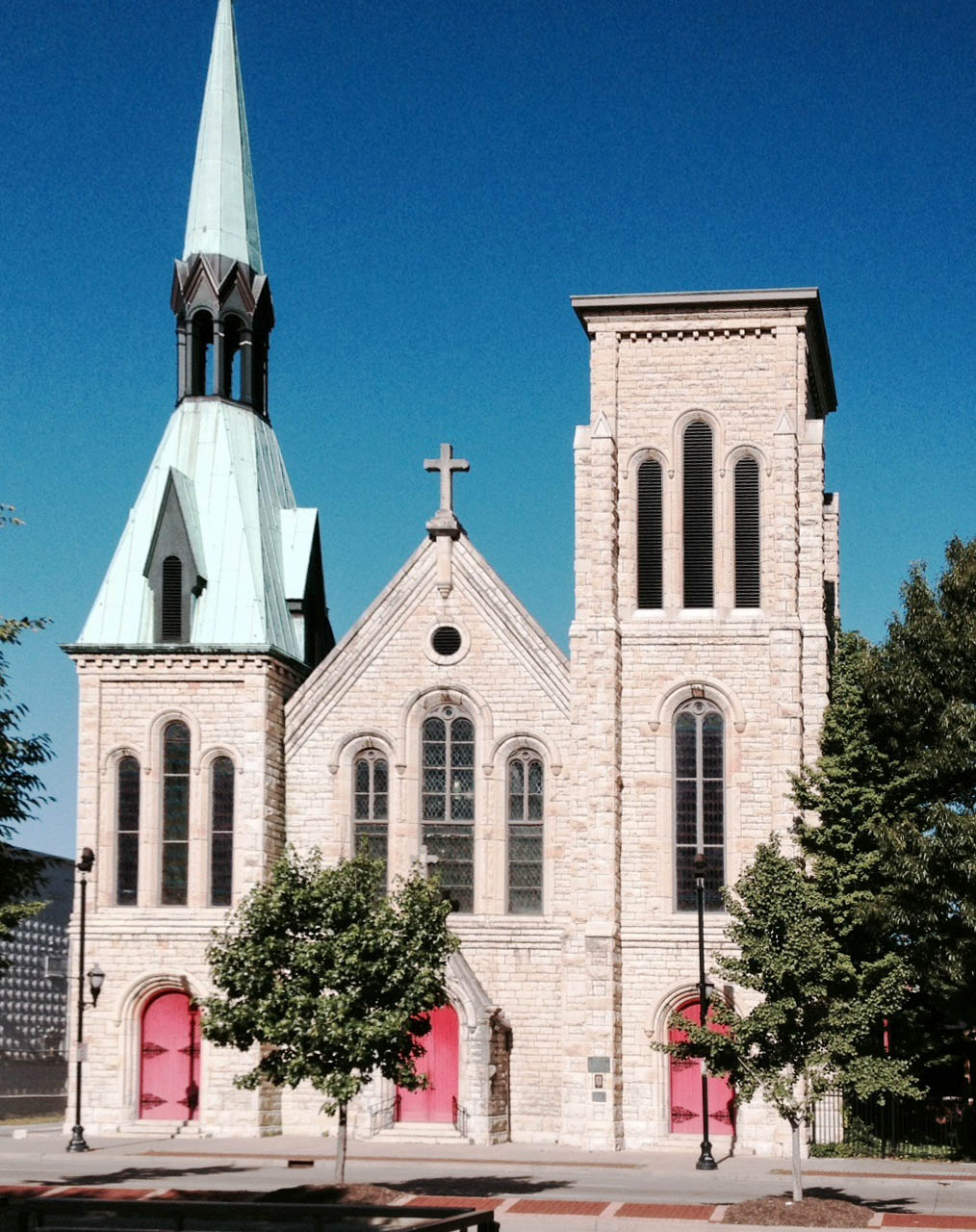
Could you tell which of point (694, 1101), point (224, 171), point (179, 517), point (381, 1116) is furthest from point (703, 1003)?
point (224, 171)

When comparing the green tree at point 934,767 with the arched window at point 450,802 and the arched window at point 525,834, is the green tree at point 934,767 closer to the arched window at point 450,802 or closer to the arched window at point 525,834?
the arched window at point 525,834

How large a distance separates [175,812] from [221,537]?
6403 millimetres

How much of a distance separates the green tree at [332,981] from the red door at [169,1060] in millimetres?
11616

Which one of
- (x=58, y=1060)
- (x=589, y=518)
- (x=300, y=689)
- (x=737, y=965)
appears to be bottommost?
(x=58, y=1060)

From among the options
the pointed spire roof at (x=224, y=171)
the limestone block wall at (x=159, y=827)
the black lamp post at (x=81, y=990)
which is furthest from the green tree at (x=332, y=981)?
the pointed spire roof at (x=224, y=171)

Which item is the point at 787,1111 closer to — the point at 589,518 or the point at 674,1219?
the point at 674,1219

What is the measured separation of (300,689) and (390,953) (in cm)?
1401

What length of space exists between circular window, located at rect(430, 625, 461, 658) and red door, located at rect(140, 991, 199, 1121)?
9.40 metres

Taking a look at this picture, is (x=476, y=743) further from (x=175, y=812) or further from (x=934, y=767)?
(x=934, y=767)

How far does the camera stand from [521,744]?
41.3 m

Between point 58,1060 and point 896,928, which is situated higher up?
point 896,928

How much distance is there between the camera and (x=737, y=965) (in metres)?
29.4

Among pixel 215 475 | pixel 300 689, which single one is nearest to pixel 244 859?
pixel 300 689

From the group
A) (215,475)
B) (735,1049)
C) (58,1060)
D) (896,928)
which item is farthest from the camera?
(58,1060)
